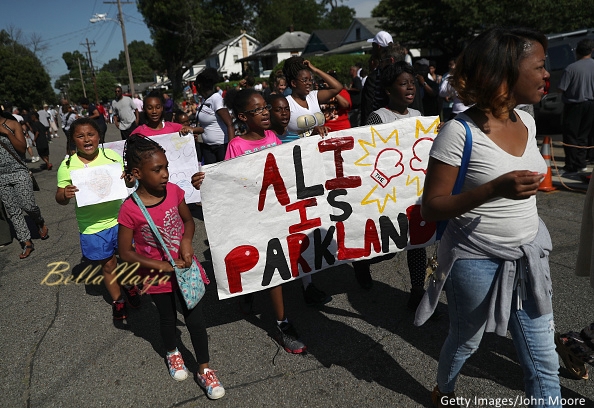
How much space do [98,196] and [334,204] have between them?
1860 millimetres

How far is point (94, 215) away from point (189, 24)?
2069 inches

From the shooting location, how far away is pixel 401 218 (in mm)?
3482

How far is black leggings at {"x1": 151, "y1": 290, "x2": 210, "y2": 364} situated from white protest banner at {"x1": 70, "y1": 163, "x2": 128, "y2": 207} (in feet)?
3.94

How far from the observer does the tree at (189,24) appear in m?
50.0

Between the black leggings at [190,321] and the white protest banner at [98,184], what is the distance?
1.20m

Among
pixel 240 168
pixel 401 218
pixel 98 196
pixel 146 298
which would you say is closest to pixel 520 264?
pixel 401 218

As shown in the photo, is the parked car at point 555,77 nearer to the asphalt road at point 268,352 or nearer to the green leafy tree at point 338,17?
the asphalt road at point 268,352

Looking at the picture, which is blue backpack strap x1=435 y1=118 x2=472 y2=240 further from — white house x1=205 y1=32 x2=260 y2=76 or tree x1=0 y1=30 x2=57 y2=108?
white house x1=205 y1=32 x2=260 y2=76

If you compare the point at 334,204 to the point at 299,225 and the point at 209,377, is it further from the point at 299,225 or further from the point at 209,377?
the point at 209,377

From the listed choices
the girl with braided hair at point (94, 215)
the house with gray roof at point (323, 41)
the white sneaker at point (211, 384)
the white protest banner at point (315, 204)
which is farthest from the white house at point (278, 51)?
the white sneaker at point (211, 384)

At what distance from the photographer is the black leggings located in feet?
9.07

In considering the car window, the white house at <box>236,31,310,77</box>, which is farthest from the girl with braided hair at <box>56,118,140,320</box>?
the white house at <box>236,31,310,77</box>

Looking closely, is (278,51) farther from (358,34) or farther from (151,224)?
(151,224)

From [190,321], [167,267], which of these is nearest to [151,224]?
[167,267]
